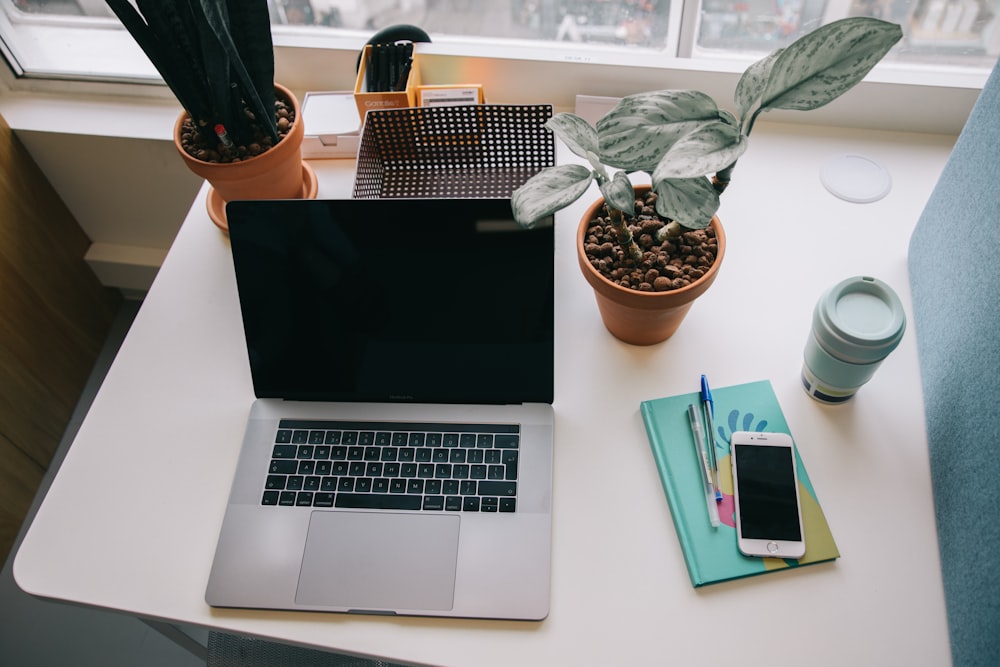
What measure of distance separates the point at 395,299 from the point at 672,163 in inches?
13.0

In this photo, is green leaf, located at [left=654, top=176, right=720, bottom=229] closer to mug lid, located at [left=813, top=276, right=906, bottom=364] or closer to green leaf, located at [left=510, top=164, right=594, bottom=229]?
green leaf, located at [left=510, top=164, right=594, bottom=229]

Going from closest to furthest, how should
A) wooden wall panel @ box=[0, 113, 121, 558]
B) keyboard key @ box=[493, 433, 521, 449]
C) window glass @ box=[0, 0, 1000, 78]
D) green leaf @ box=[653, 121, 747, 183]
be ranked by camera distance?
green leaf @ box=[653, 121, 747, 183] < keyboard key @ box=[493, 433, 521, 449] < window glass @ box=[0, 0, 1000, 78] < wooden wall panel @ box=[0, 113, 121, 558]

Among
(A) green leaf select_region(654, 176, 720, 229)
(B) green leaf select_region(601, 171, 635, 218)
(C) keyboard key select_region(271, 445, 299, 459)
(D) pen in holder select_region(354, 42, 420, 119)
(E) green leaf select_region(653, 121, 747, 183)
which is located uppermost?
(E) green leaf select_region(653, 121, 747, 183)

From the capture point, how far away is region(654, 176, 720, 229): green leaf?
60 cm

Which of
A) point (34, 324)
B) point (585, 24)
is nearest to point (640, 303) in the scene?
point (585, 24)

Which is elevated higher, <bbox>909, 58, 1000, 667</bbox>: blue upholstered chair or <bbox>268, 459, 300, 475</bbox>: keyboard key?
<bbox>909, 58, 1000, 667</bbox>: blue upholstered chair

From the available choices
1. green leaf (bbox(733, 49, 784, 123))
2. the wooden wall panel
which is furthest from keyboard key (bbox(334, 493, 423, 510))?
the wooden wall panel

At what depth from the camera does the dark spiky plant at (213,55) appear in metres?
0.74

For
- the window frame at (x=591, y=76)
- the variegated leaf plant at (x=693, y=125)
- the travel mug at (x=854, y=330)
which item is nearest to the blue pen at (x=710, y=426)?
the travel mug at (x=854, y=330)

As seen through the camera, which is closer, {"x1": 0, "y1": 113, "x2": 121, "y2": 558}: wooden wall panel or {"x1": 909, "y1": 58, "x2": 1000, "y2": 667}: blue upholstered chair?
{"x1": 909, "y1": 58, "x2": 1000, "y2": 667}: blue upholstered chair

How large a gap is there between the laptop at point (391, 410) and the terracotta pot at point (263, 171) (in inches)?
5.1

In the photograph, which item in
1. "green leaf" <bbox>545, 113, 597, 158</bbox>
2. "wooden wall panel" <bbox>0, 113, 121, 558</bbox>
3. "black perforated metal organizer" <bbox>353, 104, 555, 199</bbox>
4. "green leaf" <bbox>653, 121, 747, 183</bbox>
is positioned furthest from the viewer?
"wooden wall panel" <bbox>0, 113, 121, 558</bbox>

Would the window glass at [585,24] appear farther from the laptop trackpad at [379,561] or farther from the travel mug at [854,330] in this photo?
the laptop trackpad at [379,561]

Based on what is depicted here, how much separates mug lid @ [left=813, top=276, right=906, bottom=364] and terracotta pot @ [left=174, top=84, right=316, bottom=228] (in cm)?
61
